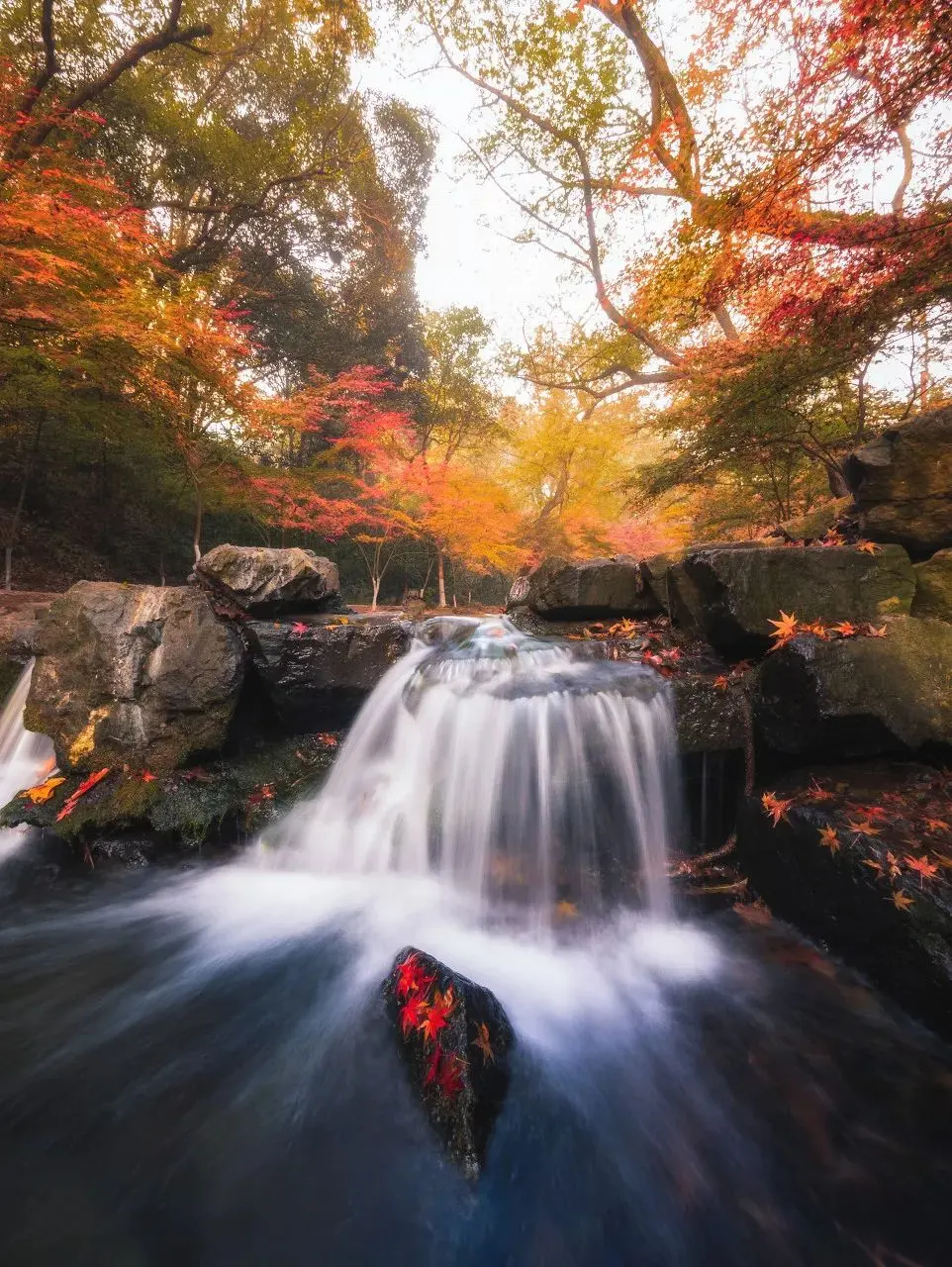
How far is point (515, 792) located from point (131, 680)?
4.12 metres

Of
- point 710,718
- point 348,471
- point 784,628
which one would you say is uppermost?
point 348,471

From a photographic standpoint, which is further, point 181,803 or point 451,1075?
point 181,803

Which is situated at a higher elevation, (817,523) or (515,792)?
(817,523)

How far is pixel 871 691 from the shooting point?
3295 mm

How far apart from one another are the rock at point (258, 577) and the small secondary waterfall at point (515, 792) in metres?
1.94

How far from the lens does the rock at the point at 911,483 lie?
12.1 feet

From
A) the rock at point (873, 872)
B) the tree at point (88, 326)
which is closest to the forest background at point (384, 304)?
the tree at point (88, 326)

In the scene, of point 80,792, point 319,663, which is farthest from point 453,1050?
point 80,792

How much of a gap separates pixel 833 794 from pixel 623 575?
3858 mm

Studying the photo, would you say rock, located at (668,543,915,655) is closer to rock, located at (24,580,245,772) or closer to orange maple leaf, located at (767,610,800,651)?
orange maple leaf, located at (767,610,800,651)

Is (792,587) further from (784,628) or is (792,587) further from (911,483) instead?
(911,483)

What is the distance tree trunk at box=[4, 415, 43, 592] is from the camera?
9797mm

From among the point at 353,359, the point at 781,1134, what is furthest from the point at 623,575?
the point at 353,359

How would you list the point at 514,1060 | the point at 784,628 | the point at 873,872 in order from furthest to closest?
the point at 784,628 < the point at 873,872 < the point at 514,1060
